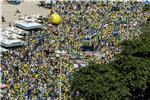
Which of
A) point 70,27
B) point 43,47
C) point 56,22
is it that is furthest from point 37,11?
point 56,22

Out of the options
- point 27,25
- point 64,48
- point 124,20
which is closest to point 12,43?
point 64,48

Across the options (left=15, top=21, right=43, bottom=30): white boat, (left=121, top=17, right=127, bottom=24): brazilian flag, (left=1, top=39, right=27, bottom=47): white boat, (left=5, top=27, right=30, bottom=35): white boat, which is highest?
(left=121, top=17, right=127, bottom=24): brazilian flag

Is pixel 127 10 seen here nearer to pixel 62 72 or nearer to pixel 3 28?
pixel 3 28

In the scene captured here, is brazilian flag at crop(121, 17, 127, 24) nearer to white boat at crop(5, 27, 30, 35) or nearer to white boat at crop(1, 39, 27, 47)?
white boat at crop(5, 27, 30, 35)

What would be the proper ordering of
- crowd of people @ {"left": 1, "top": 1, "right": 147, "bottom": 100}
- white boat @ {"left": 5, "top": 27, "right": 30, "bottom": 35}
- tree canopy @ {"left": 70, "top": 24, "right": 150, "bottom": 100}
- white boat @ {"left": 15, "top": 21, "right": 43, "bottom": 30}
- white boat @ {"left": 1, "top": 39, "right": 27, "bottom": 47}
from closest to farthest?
tree canopy @ {"left": 70, "top": 24, "right": 150, "bottom": 100} < crowd of people @ {"left": 1, "top": 1, "right": 147, "bottom": 100} < white boat @ {"left": 1, "top": 39, "right": 27, "bottom": 47} < white boat @ {"left": 5, "top": 27, "right": 30, "bottom": 35} < white boat @ {"left": 15, "top": 21, "right": 43, "bottom": 30}

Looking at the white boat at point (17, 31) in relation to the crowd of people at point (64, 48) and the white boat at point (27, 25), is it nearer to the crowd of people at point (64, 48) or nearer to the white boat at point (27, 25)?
the white boat at point (27, 25)

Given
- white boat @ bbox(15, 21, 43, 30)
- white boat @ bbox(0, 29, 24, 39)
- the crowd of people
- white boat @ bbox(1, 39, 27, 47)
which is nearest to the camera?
the crowd of people

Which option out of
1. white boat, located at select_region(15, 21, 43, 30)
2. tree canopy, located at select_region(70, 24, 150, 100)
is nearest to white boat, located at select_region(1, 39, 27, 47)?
white boat, located at select_region(15, 21, 43, 30)

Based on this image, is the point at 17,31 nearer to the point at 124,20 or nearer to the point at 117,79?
the point at 124,20
